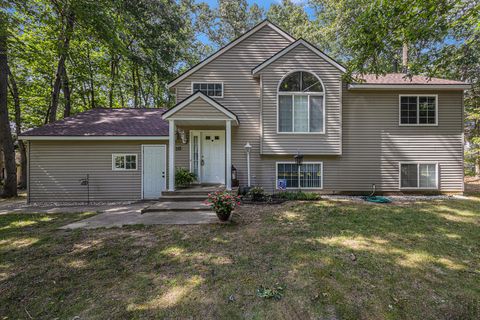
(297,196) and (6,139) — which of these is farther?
(6,139)

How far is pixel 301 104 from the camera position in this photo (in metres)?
9.41

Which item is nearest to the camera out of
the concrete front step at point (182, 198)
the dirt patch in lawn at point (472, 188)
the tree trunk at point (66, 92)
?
the concrete front step at point (182, 198)

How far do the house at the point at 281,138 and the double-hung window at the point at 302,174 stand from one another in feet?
0.15

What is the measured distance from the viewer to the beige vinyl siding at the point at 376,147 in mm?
9617

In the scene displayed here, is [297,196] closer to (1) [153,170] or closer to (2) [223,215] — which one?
(2) [223,215]

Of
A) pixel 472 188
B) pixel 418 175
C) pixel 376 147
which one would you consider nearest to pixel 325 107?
pixel 376 147

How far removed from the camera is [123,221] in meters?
6.04

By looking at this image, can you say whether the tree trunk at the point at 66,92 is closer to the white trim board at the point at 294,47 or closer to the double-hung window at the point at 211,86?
the double-hung window at the point at 211,86

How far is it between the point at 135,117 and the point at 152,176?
377 cm

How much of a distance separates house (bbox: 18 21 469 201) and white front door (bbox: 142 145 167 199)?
0.15 ft

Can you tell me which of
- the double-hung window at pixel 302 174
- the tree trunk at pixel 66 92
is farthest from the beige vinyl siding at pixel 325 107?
the tree trunk at pixel 66 92

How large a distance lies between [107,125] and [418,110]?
14467mm

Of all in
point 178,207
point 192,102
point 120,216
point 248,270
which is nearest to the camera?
point 248,270

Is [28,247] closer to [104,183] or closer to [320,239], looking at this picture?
[104,183]
